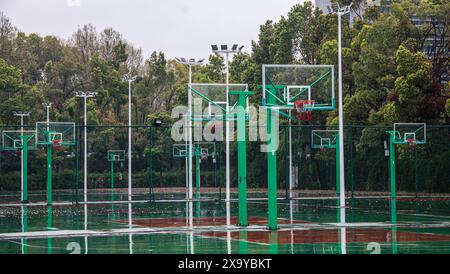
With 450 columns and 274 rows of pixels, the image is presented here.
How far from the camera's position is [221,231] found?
26.2m

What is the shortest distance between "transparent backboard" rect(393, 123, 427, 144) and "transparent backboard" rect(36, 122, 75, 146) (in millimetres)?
17731

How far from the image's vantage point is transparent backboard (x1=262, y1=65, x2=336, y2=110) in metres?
26.6

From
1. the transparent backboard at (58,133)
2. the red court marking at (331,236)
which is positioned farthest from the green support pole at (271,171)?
the transparent backboard at (58,133)

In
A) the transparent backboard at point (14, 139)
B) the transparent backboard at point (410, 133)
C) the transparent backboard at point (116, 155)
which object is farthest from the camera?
the transparent backboard at point (116, 155)

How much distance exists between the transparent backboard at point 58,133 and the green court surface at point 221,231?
6154 millimetres

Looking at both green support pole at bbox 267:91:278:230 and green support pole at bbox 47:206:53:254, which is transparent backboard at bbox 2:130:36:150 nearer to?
green support pole at bbox 47:206:53:254

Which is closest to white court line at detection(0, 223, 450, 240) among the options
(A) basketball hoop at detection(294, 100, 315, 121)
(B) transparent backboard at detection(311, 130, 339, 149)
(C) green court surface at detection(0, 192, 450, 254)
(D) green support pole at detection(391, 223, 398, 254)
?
(C) green court surface at detection(0, 192, 450, 254)

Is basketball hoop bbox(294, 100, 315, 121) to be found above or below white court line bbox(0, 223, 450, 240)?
above

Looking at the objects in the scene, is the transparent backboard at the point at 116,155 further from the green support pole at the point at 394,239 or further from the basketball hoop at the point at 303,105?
the green support pole at the point at 394,239

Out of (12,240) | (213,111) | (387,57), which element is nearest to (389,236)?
(12,240)

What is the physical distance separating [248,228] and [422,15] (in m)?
30.9

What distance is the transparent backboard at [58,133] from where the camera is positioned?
45.7m

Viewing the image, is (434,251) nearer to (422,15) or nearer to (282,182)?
(422,15)

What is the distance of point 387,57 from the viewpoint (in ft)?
169
